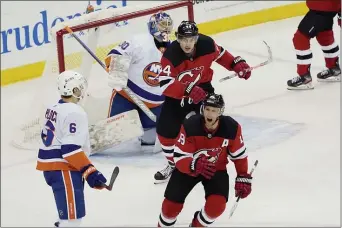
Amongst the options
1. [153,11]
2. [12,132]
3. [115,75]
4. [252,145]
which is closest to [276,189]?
[252,145]

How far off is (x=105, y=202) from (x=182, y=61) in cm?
81

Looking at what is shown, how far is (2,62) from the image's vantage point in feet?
22.3

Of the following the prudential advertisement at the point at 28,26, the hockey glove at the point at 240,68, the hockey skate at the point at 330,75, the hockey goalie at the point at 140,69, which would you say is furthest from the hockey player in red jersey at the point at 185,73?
Answer: the prudential advertisement at the point at 28,26

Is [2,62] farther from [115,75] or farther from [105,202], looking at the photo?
[105,202]

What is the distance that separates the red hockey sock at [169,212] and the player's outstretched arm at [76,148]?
0.94ft

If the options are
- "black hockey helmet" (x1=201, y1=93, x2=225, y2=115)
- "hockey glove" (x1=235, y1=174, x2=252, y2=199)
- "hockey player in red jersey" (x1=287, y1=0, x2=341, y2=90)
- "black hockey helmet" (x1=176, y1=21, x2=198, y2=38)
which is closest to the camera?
"black hockey helmet" (x1=201, y1=93, x2=225, y2=115)

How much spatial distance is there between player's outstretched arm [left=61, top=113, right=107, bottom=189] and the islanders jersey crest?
142cm

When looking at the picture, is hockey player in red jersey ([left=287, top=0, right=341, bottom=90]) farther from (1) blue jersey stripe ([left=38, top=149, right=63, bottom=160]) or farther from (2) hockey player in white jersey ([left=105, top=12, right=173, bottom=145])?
(1) blue jersey stripe ([left=38, top=149, right=63, bottom=160])

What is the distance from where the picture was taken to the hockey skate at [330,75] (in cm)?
654

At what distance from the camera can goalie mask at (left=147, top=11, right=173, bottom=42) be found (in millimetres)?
5094

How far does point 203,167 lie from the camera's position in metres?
3.85

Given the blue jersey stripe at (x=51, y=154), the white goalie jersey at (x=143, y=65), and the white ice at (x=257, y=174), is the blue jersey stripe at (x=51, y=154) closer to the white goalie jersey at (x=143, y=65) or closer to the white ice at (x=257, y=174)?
the white ice at (x=257, y=174)

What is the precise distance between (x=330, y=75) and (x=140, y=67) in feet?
5.71

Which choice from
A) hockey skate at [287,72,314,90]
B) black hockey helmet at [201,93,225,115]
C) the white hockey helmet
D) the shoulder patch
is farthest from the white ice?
the white hockey helmet
